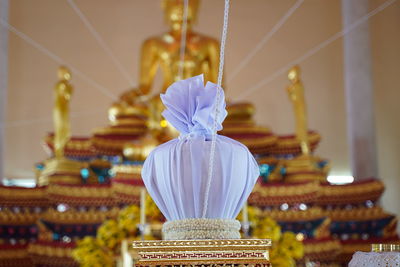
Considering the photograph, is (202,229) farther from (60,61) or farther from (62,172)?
(60,61)

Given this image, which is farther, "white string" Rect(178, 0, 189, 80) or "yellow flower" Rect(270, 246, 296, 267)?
"white string" Rect(178, 0, 189, 80)

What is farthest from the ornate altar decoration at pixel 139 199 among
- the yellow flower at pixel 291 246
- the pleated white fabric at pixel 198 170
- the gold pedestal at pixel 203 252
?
the gold pedestal at pixel 203 252

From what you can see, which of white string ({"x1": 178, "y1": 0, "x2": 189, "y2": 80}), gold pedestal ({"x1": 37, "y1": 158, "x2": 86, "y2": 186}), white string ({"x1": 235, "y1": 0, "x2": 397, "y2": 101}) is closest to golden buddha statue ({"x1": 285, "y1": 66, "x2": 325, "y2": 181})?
white string ({"x1": 178, "y1": 0, "x2": 189, "y2": 80})

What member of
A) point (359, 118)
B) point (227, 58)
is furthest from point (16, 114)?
point (359, 118)

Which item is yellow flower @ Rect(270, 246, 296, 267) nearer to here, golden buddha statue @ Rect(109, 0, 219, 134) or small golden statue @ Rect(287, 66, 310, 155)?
small golden statue @ Rect(287, 66, 310, 155)

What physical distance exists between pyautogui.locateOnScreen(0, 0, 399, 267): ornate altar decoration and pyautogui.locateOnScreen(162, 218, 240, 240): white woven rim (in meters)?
1.86

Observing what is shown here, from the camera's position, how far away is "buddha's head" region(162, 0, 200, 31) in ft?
21.4

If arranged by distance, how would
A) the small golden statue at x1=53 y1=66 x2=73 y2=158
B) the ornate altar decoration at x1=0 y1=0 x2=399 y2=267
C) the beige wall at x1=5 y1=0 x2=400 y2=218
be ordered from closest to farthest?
the ornate altar decoration at x1=0 y1=0 x2=399 y2=267 < the small golden statue at x1=53 y1=66 x2=73 y2=158 < the beige wall at x1=5 y1=0 x2=400 y2=218

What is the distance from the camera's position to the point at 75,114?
8.44m

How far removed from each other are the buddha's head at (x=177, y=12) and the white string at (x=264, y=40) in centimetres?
193

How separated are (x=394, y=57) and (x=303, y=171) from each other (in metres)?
3.16

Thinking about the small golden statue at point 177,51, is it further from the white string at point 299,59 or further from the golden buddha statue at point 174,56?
the white string at point 299,59

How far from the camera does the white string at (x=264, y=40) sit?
8.49 metres

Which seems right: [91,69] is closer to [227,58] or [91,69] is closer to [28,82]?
[28,82]
